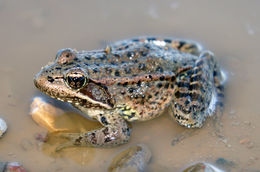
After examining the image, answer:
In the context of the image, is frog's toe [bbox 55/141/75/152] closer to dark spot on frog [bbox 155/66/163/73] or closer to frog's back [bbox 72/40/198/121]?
→ frog's back [bbox 72/40/198/121]

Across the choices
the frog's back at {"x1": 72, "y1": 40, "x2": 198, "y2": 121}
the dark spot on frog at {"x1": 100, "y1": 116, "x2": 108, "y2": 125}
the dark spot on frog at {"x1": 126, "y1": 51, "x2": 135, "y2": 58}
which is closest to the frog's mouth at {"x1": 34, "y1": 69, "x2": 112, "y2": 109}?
the frog's back at {"x1": 72, "y1": 40, "x2": 198, "y2": 121}

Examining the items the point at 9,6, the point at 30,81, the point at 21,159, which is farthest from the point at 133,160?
the point at 9,6

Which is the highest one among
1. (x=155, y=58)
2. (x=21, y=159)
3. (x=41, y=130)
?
(x=155, y=58)

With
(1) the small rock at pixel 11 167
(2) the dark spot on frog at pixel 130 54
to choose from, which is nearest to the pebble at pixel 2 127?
(1) the small rock at pixel 11 167

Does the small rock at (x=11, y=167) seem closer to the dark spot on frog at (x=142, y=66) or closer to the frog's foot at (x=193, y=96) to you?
the dark spot on frog at (x=142, y=66)

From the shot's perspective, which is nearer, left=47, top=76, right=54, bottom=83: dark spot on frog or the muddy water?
left=47, top=76, right=54, bottom=83: dark spot on frog

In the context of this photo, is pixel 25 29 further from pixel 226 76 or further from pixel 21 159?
pixel 226 76

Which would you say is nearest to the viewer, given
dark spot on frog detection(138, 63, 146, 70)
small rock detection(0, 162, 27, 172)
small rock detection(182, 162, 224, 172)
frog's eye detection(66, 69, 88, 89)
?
small rock detection(0, 162, 27, 172)

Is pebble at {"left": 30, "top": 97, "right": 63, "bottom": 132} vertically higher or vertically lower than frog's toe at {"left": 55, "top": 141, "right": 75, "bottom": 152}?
higher

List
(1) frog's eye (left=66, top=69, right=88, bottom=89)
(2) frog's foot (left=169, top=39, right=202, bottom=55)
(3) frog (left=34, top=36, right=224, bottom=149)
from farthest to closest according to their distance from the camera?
(2) frog's foot (left=169, top=39, right=202, bottom=55) → (3) frog (left=34, top=36, right=224, bottom=149) → (1) frog's eye (left=66, top=69, right=88, bottom=89)
